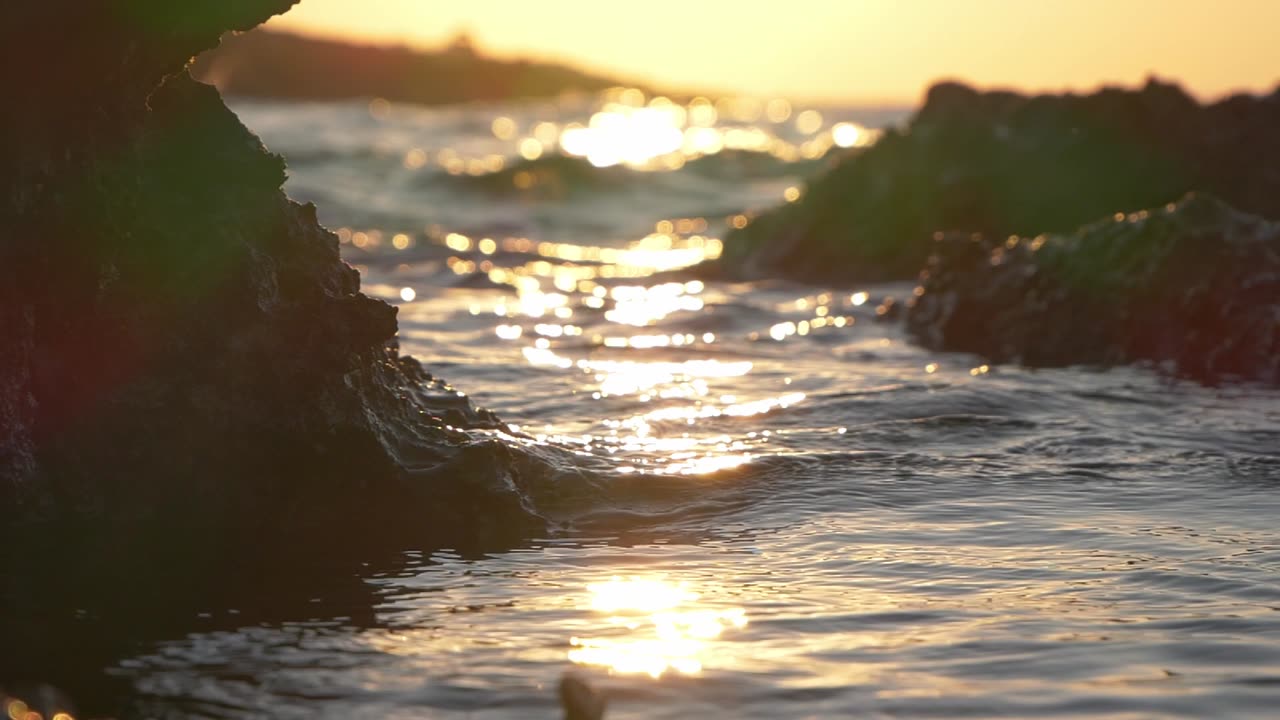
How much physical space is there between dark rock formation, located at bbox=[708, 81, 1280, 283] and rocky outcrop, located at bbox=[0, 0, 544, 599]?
9.66m

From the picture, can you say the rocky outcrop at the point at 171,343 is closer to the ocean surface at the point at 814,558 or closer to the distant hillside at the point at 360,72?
the ocean surface at the point at 814,558

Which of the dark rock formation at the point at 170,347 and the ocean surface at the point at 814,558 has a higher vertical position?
the dark rock formation at the point at 170,347

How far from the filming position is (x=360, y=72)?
4122 inches

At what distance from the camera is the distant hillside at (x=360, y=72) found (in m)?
97.7

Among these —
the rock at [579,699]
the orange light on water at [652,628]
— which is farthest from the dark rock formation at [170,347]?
the rock at [579,699]

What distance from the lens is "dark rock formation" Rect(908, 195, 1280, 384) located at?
8516mm

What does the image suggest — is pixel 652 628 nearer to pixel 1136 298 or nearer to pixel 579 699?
pixel 579 699

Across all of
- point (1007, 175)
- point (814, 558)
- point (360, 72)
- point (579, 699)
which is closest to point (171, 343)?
point (814, 558)

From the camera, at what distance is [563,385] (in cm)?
779

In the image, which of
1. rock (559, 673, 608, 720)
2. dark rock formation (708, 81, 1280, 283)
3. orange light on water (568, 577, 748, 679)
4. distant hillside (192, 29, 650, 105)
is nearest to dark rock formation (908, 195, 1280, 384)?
dark rock formation (708, 81, 1280, 283)

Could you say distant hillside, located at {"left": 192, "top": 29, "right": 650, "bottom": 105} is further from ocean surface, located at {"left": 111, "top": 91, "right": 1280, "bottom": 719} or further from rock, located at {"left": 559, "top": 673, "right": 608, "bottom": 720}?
rock, located at {"left": 559, "top": 673, "right": 608, "bottom": 720}

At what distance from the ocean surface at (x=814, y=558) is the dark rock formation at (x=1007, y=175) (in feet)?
14.5

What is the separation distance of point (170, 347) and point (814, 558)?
200cm

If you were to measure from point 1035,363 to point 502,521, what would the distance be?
4779 millimetres
